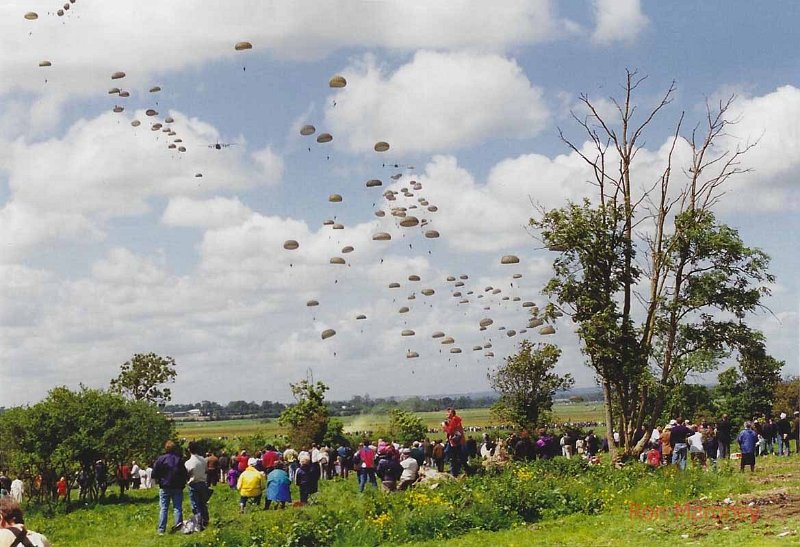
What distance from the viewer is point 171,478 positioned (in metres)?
20.4

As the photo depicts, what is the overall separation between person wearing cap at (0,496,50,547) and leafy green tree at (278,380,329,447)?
189ft

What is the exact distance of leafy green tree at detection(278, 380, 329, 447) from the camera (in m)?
68.1

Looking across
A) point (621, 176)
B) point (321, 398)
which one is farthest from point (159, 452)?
point (321, 398)

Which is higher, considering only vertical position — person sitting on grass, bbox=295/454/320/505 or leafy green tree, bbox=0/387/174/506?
A: leafy green tree, bbox=0/387/174/506

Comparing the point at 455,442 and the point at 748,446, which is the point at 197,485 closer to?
the point at 455,442

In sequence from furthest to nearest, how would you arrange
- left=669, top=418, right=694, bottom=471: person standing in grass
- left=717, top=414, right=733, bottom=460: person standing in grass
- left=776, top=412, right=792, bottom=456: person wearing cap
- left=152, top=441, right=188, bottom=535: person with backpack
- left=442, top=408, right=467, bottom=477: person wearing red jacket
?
left=776, top=412, right=792, bottom=456: person wearing cap < left=717, top=414, right=733, bottom=460: person standing in grass < left=669, top=418, right=694, bottom=471: person standing in grass < left=442, top=408, right=467, bottom=477: person wearing red jacket < left=152, top=441, right=188, bottom=535: person with backpack

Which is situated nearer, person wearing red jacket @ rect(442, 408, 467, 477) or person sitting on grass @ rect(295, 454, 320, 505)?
person sitting on grass @ rect(295, 454, 320, 505)

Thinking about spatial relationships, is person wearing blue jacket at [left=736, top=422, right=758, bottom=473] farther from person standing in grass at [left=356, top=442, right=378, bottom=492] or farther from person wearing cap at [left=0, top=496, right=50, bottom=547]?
person wearing cap at [left=0, top=496, right=50, bottom=547]

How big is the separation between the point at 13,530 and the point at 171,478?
1159cm

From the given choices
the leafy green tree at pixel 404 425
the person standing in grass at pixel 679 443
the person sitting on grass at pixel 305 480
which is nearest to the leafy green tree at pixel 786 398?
the leafy green tree at pixel 404 425

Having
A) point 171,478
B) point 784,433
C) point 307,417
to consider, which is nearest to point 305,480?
point 171,478

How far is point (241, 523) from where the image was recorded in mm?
19906

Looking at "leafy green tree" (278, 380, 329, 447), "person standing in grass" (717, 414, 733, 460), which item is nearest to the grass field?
"person standing in grass" (717, 414, 733, 460)

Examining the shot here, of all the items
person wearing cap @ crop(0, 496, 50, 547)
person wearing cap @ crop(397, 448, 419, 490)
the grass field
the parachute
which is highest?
the parachute
